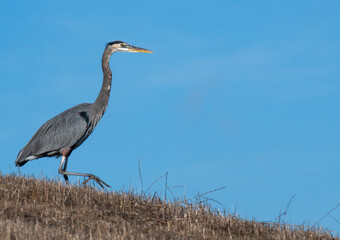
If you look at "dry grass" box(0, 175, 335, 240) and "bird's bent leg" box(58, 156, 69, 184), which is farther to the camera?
"bird's bent leg" box(58, 156, 69, 184)

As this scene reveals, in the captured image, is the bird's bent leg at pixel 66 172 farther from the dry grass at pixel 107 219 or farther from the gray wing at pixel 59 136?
the dry grass at pixel 107 219

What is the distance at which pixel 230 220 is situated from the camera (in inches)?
344

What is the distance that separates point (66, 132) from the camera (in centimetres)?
1288

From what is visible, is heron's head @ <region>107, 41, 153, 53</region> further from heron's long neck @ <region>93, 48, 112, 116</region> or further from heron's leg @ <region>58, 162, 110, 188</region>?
heron's leg @ <region>58, 162, 110, 188</region>

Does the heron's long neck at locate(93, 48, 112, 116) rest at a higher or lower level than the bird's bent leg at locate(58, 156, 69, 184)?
higher

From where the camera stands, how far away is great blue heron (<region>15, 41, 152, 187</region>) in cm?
1286

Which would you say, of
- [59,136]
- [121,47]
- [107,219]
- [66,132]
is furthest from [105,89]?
[107,219]

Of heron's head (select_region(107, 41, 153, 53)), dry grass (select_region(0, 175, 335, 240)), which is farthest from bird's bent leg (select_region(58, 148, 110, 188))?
heron's head (select_region(107, 41, 153, 53))

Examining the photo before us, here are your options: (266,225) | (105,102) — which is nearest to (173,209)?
(266,225)

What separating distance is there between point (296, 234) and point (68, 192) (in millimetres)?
4102

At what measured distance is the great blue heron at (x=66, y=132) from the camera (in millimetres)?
12859

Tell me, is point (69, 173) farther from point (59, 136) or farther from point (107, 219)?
point (107, 219)

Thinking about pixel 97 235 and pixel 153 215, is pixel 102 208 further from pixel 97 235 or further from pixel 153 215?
pixel 97 235

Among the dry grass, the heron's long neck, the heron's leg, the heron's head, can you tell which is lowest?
the dry grass
